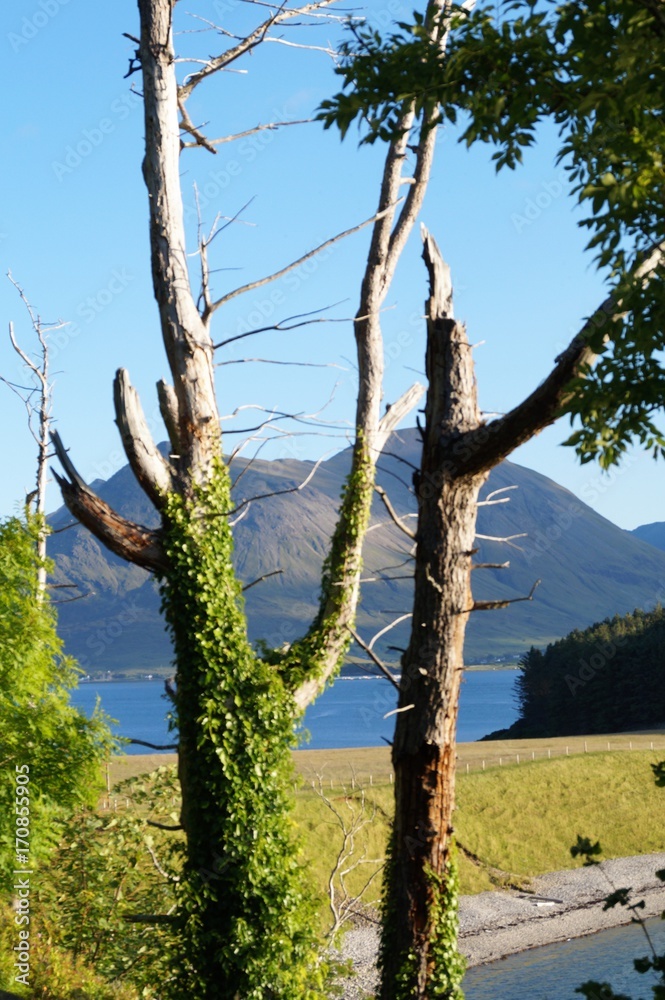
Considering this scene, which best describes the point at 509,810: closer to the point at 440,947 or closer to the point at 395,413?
A: the point at 395,413

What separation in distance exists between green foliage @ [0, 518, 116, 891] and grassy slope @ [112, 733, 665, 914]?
20.1m

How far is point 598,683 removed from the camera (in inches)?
3051

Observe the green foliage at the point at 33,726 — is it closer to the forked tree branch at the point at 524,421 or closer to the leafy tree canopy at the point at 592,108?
the forked tree branch at the point at 524,421

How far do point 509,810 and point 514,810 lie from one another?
273 millimetres

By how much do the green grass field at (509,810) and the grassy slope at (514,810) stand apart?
0.16ft

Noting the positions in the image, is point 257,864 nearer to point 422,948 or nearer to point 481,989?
point 422,948

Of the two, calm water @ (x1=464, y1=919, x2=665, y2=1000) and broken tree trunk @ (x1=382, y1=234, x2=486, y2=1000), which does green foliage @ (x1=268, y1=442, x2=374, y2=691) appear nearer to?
broken tree trunk @ (x1=382, y1=234, x2=486, y2=1000)

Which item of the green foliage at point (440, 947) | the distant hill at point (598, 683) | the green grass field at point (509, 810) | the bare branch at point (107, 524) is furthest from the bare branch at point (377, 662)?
the distant hill at point (598, 683)

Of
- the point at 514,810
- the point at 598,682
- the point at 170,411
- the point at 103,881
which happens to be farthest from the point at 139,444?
the point at 598,682

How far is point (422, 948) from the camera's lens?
9.51 meters

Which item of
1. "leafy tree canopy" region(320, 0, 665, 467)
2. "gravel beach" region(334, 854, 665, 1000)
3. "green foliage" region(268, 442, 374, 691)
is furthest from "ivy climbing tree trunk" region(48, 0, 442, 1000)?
"gravel beach" region(334, 854, 665, 1000)

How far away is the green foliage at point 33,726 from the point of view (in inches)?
609

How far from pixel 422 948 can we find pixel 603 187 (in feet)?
24.6

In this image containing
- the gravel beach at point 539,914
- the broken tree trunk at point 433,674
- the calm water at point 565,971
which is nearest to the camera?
the broken tree trunk at point 433,674
